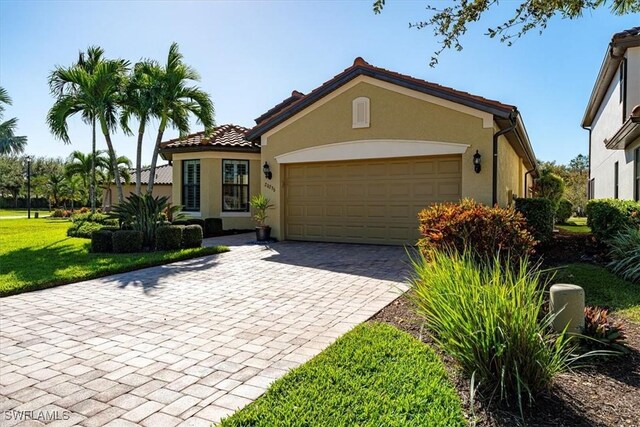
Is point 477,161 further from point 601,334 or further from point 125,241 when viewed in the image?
point 125,241

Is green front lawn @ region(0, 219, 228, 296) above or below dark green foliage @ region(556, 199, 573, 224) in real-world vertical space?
below

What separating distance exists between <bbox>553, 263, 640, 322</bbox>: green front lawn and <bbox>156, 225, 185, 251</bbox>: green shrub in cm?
953

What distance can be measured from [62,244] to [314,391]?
42.7 feet

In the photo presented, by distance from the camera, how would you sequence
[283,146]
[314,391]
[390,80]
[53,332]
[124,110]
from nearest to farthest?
[314,391] → [53,332] → [390,80] → [283,146] → [124,110]

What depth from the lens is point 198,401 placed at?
344 cm

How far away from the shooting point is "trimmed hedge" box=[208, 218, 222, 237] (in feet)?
54.2

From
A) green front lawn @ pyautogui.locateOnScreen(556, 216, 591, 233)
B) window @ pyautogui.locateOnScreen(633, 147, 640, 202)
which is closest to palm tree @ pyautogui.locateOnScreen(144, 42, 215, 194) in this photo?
window @ pyautogui.locateOnScreen(633, 147, 640, 202)

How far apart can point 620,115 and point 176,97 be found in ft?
48.9

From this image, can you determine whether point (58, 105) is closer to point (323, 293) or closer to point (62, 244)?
point (62, 244)

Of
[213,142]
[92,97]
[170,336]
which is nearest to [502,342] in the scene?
[170,336]

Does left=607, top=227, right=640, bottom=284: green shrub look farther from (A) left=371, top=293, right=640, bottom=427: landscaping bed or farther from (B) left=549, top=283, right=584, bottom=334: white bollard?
(B) left=549, top=283, right=584, bottom=334: white bollard

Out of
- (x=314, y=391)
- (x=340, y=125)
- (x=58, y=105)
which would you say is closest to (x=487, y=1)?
(x=314, y=391)

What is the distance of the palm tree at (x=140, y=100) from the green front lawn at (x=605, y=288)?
12.6 m

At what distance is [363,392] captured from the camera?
338 cm
